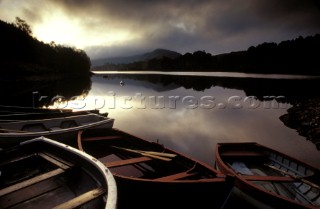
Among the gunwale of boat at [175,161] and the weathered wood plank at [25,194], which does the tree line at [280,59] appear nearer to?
the gunwale of boat at [175,161]

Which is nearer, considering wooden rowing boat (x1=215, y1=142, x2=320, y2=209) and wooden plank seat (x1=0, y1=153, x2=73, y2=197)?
wooden plank seat (x1=0, y1=153, x2=73, y2=197)

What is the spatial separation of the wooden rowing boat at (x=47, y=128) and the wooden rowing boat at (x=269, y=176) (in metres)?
6.47

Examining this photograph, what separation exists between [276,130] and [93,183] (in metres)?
20.7

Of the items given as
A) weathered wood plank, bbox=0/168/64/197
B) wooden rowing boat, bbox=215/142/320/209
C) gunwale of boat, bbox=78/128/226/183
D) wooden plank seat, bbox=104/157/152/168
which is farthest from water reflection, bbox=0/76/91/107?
weathered wood plank, bbox=0/168/64/197

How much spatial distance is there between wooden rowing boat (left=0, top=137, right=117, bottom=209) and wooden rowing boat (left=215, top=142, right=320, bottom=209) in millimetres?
4304

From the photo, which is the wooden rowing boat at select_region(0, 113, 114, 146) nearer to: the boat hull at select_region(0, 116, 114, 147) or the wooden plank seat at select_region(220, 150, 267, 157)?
the boat hull at select_region(0, 116, 114, 147)

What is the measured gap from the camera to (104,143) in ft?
33.8

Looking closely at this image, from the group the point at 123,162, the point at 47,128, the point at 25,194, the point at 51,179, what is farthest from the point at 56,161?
the point at 47,128

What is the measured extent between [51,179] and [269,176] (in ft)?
21.2

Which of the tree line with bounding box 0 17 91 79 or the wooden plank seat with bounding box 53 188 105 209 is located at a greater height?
the tree line with bounding box 0 17 91 79

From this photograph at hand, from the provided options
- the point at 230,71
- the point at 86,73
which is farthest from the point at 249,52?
the point at 86,73

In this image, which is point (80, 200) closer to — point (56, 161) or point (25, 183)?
point (25, 183)

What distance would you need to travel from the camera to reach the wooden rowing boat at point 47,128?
866 cm

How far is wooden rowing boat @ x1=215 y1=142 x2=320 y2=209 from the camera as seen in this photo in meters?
6.01
